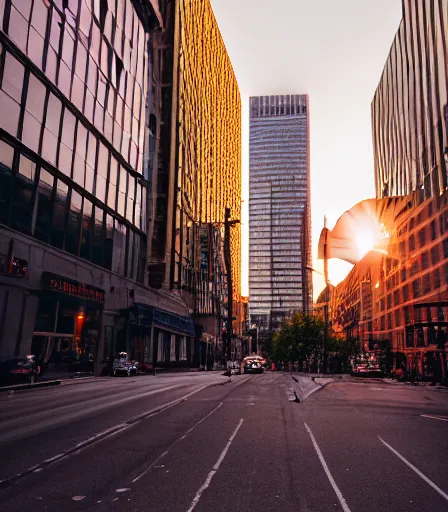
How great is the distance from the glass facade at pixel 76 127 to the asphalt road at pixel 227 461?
14245 millimetres

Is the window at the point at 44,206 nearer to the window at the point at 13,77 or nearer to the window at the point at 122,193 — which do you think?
the window at the point at 13,77

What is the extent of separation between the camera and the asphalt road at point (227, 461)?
5.70 m

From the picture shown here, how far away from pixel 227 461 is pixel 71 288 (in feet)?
70.8

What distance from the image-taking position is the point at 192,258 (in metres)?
61.8

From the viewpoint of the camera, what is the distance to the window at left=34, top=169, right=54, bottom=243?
25.2m

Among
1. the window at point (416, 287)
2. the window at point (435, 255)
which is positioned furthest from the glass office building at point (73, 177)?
A: the window at point (416, 287)

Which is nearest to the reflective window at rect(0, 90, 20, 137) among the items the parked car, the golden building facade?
the parked car

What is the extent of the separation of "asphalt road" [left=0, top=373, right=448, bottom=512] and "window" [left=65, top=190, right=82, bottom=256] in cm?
1600

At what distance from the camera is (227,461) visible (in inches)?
301

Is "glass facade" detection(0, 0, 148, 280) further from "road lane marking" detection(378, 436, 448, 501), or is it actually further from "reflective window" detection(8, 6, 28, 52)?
"road lane marking" detection(378, 436, 448, 501)

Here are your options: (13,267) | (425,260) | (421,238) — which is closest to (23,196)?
(13,267)

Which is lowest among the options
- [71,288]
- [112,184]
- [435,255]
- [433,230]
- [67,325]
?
[67,325]

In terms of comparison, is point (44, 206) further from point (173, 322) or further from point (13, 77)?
point (173, 322)

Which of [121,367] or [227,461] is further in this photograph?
[121,367]
